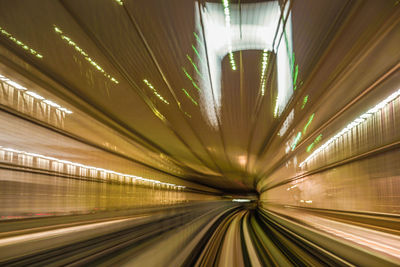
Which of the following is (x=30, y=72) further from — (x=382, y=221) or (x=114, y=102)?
(x=382, y=221)

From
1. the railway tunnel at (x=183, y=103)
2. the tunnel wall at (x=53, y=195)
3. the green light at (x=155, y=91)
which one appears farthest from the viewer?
the green light at (x=155, y=91)

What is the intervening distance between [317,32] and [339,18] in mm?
301

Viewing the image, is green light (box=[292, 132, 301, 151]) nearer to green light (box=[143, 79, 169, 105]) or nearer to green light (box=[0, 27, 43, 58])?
green light (box=[143, 79, 169, 105])

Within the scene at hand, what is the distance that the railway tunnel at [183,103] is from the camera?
2.55 meters

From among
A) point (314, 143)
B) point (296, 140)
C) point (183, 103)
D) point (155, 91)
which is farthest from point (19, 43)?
point (296, 140)

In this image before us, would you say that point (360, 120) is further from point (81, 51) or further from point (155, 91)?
point (81, 51)

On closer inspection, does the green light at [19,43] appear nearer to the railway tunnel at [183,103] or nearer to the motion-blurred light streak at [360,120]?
the railway tunnel at [183,103]

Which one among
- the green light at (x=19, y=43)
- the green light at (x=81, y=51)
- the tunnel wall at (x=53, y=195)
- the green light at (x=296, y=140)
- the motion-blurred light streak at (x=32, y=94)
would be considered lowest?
the tunnel wall at (x=53, y=195)

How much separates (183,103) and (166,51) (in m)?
1.92

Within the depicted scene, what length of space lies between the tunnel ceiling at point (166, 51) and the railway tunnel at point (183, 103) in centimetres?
2

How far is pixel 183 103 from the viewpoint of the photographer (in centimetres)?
519

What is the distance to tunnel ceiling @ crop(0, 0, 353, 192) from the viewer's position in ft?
8.45

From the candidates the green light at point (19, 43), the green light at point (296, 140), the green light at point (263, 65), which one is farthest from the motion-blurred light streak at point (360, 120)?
the green light at point (19, 43)

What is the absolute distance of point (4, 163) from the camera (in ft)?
9.79
